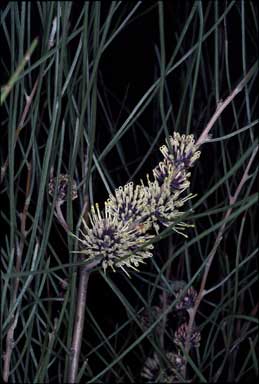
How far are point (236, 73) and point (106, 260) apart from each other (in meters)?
0.48

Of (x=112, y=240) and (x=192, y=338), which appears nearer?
(x=112, y=240)

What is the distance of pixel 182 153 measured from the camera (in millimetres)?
281

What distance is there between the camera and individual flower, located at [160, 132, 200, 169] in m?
0.28

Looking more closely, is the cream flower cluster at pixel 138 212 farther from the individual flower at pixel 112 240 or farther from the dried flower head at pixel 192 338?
the dried flower head at pixel 192 338

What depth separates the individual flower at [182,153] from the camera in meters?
0.28

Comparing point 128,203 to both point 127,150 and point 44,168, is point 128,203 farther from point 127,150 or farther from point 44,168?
point 127,150

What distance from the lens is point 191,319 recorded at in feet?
1.32

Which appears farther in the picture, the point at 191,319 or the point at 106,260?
the point at 191,319

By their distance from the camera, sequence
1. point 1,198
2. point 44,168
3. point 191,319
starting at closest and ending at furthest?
1. point 44,168
2. point 191,319
3. point 1,198

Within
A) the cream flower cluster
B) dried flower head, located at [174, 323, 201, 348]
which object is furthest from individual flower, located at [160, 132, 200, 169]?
dried flower head, located at [174, 323, 201, 348]

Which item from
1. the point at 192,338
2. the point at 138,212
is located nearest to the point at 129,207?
the point at 138,212

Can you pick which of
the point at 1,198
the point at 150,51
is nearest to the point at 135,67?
the point at 150,51

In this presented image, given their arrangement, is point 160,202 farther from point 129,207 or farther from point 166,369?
point 166,369

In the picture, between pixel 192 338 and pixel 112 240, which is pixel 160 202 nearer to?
pixel 112 240
